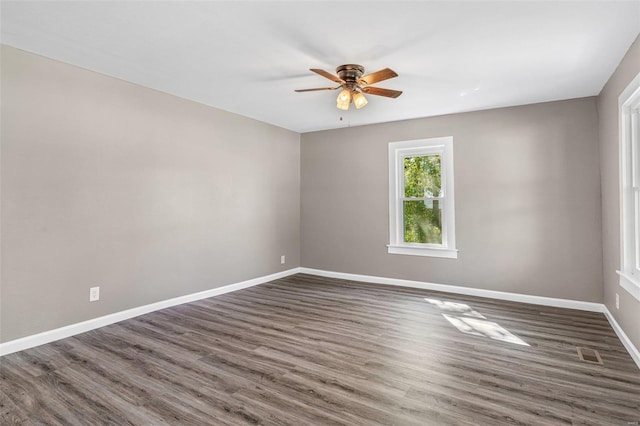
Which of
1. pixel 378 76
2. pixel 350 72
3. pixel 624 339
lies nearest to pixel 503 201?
pixel 624 339

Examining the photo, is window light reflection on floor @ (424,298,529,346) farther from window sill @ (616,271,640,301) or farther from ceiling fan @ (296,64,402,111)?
ceiling fan @ (296,64,402,111)

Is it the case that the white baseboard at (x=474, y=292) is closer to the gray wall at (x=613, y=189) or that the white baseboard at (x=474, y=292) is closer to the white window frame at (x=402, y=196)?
the gray wall at (x=613, y=189)

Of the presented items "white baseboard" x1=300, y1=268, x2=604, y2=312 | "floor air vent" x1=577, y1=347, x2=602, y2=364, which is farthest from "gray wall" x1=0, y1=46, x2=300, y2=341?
"floor air vent" x1=577, y1=347, x2=602, y2=364

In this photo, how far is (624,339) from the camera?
3012 millimetres

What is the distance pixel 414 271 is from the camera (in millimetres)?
5195

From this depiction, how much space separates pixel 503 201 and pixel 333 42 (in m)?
3.15

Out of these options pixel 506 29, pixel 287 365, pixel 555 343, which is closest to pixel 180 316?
pixel 287 365

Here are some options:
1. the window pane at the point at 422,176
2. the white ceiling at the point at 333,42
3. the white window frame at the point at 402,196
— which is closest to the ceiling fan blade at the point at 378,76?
the white ceiling at the point at 333,42

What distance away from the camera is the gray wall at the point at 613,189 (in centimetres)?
280

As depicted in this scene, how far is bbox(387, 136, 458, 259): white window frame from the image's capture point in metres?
4.92

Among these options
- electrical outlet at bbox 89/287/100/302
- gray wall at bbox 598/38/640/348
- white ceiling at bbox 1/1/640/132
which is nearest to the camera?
white ceiling at bbox 1/1/640/132

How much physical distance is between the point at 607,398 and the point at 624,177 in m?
1.92

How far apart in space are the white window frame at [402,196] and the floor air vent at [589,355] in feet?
6.75

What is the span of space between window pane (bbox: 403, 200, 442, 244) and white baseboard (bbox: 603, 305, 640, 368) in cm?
204
